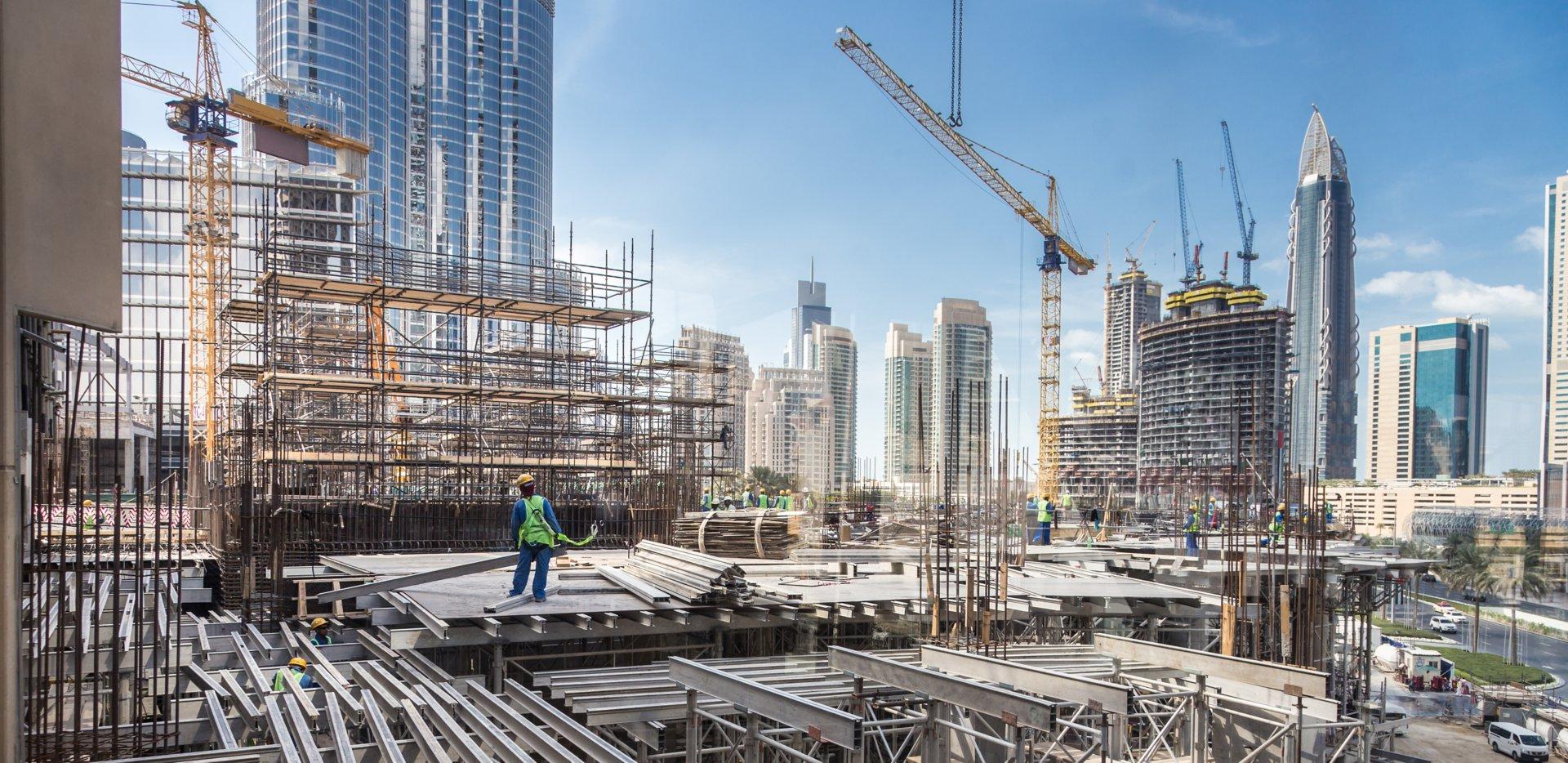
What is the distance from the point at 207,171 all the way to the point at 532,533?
172 ft

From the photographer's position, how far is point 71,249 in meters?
4.84

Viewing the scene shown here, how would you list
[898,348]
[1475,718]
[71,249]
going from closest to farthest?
[71,249] → [1475,718] → [898,348]

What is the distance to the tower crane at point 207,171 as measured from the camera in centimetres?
4800

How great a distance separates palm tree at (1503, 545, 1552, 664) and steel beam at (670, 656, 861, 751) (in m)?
52.2

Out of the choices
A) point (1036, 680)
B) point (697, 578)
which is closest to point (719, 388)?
point (697, 578)

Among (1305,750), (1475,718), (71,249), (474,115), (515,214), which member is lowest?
(1475,718)

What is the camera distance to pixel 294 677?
8523mm

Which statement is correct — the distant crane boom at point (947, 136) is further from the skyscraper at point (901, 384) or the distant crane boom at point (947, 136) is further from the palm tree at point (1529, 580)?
the skyscraper at point (901, 384)

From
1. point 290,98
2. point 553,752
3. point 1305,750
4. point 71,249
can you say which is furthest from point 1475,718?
point 290,98

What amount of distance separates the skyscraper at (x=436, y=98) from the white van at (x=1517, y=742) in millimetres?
78719

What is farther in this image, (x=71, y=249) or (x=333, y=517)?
(x=333, y=517)

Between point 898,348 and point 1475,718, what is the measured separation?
109433 millimetres

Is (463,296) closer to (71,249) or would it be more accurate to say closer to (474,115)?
(71,249)

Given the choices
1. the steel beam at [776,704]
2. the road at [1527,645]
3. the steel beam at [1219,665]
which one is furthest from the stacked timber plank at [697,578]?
the road at [1527,645]
